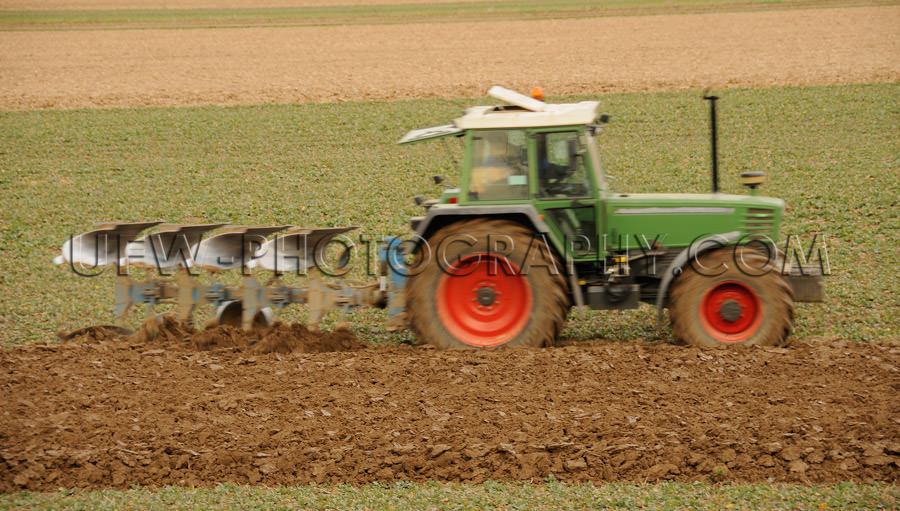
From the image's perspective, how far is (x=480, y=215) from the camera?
25.8 feet

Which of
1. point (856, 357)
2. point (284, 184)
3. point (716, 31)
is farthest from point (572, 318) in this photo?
point (716, 31)

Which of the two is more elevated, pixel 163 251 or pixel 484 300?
pixel 163 251

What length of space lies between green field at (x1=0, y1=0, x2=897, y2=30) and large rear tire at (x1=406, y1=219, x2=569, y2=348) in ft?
105

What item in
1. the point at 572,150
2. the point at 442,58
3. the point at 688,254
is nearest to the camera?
the point at 572,150

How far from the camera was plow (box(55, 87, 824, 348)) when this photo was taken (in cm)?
775

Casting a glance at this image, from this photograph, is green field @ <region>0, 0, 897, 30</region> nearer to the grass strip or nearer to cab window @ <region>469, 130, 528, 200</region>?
cab window @ <region>469, 130, 528, 200</region>

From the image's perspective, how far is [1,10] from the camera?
42.4m

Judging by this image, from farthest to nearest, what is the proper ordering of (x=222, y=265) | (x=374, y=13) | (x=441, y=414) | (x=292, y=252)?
(x=374, y=13)
(x=222, y=265)
(x=292, y=252)
(x=441, y=414)

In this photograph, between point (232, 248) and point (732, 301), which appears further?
point (232, 248)

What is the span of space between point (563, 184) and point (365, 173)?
942 cm

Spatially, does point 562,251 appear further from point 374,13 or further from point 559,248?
point 374,13

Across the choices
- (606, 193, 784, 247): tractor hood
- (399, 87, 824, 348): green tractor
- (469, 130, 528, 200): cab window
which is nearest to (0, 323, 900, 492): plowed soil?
(399, 87, 824, 348): green tractor

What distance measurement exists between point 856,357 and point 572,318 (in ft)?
10.1

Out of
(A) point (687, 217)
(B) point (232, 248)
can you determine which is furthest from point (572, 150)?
(B) point (232, 248)
